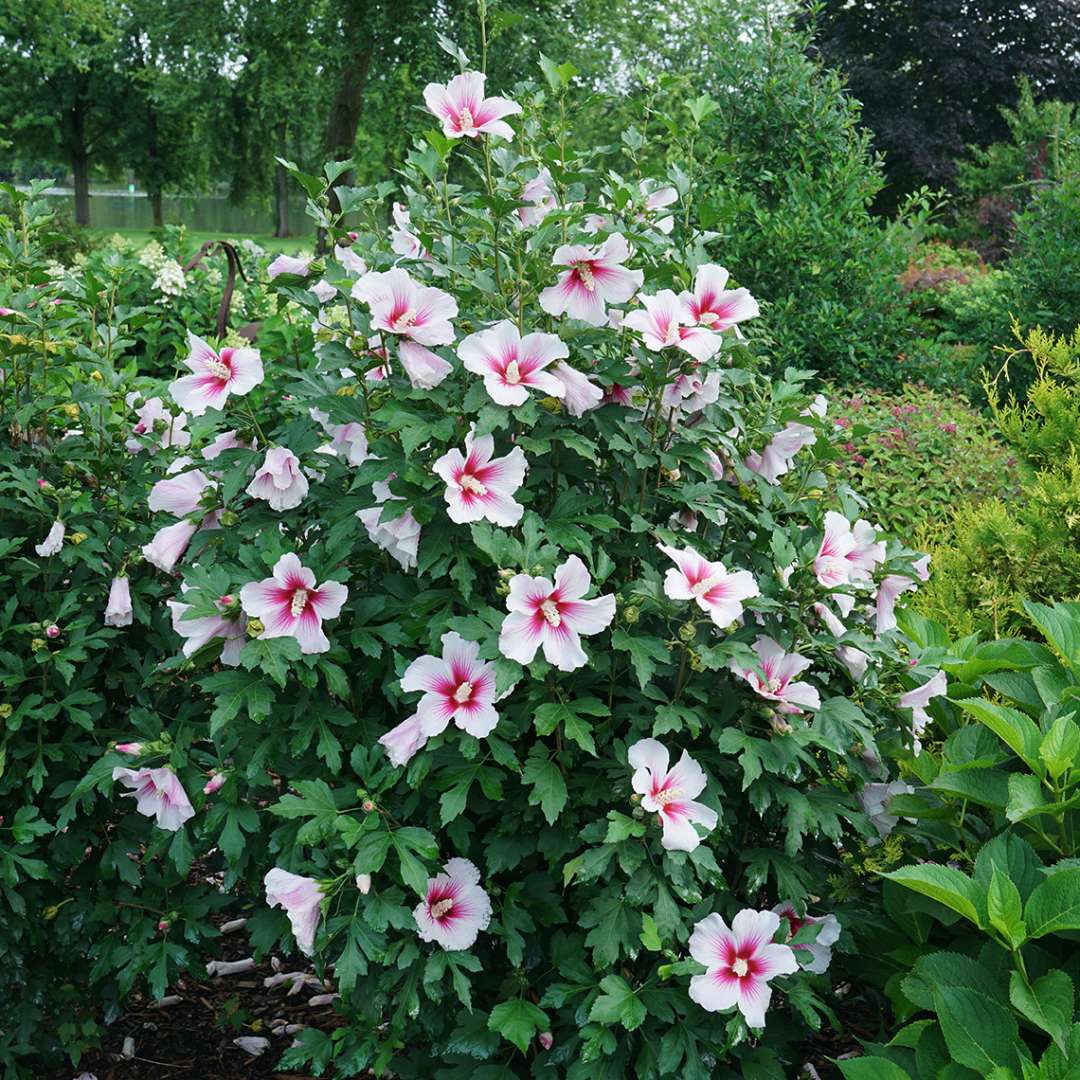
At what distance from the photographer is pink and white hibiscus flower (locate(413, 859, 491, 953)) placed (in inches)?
76.2

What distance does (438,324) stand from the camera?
1.92 meters

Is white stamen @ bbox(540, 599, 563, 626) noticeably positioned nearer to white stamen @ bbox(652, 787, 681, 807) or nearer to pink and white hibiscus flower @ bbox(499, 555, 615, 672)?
pink and white hibiscus flower @ bbox(499, 555, 615, 672)

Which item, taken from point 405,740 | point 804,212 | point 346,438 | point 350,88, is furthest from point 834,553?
point 350,88

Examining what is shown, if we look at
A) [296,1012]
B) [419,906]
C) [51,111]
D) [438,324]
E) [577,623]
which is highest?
[438,324]

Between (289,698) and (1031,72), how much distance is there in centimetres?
2491

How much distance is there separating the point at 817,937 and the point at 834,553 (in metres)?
0.73

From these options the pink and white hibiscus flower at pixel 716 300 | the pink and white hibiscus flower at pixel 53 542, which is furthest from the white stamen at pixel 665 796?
the pink and white hibiscus flower at pixel 53 542

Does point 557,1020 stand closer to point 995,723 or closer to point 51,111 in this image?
point 995,723

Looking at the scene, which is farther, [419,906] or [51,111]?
[51,111]

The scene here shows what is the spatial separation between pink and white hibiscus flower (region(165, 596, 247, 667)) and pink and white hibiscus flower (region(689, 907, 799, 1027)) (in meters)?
0.96

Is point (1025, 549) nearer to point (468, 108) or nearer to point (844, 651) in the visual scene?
point (844, 651)

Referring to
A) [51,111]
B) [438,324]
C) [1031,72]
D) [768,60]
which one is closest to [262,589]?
[438,324]

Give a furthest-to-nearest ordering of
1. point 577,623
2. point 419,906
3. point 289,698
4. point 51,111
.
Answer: point 51,111
point 289,698
point 419,906
point 577,623

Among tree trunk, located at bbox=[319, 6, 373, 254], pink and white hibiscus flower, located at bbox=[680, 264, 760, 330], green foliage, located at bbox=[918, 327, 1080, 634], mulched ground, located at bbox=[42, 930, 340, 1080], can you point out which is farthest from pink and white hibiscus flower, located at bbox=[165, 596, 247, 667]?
tree trunk, located at bbox=[319, 6, 373, 254]
